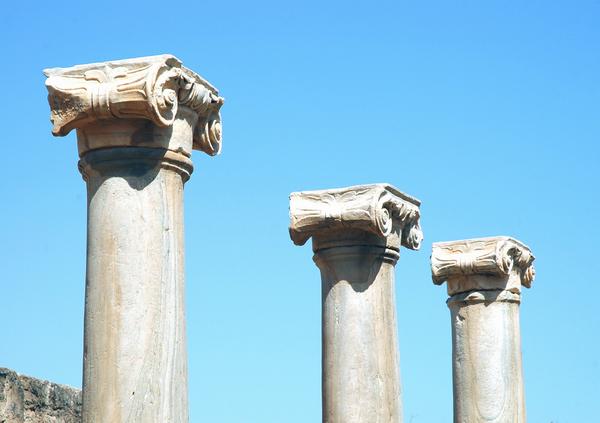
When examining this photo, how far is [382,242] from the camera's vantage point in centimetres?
1928

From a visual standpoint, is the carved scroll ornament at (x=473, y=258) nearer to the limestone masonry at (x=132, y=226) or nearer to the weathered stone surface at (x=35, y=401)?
the weathered stone surface at (x=35, y=401)

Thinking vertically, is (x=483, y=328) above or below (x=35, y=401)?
above

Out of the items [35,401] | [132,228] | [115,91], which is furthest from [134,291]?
[35,401]

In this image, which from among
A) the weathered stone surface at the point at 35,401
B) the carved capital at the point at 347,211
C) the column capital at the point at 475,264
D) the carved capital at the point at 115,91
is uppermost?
the column capital at the point at 475,264

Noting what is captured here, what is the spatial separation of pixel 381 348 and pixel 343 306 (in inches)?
32.6

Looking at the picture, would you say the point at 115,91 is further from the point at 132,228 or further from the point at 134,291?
the point at 134,291

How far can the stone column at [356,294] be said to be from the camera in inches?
739

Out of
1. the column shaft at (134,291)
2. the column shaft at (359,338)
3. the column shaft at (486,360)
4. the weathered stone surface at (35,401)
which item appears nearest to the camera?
the column shaft at (134,291)

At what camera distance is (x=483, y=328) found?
80.8 feet

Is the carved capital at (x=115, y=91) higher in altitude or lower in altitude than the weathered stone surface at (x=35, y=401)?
higher

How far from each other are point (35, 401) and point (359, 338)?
16.3ft

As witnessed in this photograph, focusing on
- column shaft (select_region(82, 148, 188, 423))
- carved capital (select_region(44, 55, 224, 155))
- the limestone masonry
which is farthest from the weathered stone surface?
carved capital (select_region(44, 55, 224, 155))

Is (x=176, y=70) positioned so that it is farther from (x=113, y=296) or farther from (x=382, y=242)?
(x=382, y=242)

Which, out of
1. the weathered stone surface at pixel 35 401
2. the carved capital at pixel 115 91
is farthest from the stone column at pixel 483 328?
the carved capital at pixel 115 91
